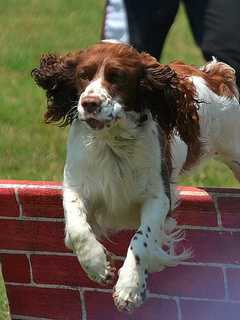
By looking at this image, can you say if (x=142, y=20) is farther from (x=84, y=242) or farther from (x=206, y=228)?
(x=84, y=242)

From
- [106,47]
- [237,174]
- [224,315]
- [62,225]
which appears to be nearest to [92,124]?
[106,47]

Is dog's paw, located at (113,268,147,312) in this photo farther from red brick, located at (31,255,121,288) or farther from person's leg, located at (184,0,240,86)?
person's leg, located at (184,0,240,86)

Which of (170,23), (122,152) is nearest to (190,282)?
(122,152)

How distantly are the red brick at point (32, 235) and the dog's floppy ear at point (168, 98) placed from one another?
727mm

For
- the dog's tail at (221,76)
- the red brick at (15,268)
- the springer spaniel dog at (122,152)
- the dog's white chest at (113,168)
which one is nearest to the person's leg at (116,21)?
the dog's tail at (221,76)

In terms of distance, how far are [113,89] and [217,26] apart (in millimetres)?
1339

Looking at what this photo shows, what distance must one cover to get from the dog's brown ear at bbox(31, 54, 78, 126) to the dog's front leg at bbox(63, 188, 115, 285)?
389 millimetres

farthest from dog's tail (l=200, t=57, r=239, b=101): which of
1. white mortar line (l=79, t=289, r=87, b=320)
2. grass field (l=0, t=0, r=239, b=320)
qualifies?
white mortar line (l=79, t=289, r=87, b=320)

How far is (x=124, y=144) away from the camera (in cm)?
461

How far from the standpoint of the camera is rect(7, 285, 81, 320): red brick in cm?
513

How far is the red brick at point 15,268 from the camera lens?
5.16 m

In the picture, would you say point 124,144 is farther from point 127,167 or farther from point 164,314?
point 164,314

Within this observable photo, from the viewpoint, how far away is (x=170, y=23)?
5.73m

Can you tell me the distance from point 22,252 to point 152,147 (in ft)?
3.01
